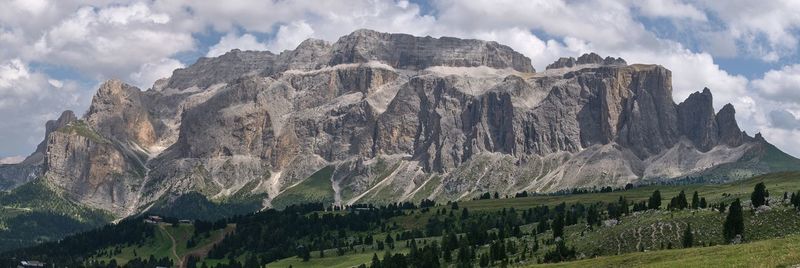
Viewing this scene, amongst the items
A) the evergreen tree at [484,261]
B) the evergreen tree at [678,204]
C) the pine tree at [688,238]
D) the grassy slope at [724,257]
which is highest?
the evergreen tree at [678,204]

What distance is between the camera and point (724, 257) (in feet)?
318

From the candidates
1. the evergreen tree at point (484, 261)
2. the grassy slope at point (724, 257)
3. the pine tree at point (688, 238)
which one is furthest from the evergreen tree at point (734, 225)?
the evergreen tree at point (484, 261)

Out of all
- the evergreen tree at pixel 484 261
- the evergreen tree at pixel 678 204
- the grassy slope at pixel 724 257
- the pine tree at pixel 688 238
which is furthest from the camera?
the evergreen tree at pixel 678 204

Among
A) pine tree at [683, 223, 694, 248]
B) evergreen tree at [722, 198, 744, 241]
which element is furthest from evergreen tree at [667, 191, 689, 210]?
evergreen tree at [722, 198, 744, 241]

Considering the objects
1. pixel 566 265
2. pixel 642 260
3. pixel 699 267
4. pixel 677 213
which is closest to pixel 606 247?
pixel 677 213

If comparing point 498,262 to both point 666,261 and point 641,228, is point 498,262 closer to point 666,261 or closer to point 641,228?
point 641,228

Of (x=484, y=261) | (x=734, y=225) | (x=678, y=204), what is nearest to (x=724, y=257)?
(x=734, y=225)

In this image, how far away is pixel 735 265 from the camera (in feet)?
284

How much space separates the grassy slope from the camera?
8604 centimetres

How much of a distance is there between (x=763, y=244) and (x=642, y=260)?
15.1 meters

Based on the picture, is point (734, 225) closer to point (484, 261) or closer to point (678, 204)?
point (678, 204)

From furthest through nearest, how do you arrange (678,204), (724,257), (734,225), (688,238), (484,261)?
(678,204)
(484,261)
(688,238)
(734,225)
(724,257)

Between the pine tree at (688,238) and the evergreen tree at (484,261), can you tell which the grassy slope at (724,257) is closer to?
the pine tree at (688,238)

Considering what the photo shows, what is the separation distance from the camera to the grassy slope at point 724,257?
86.0 meters
